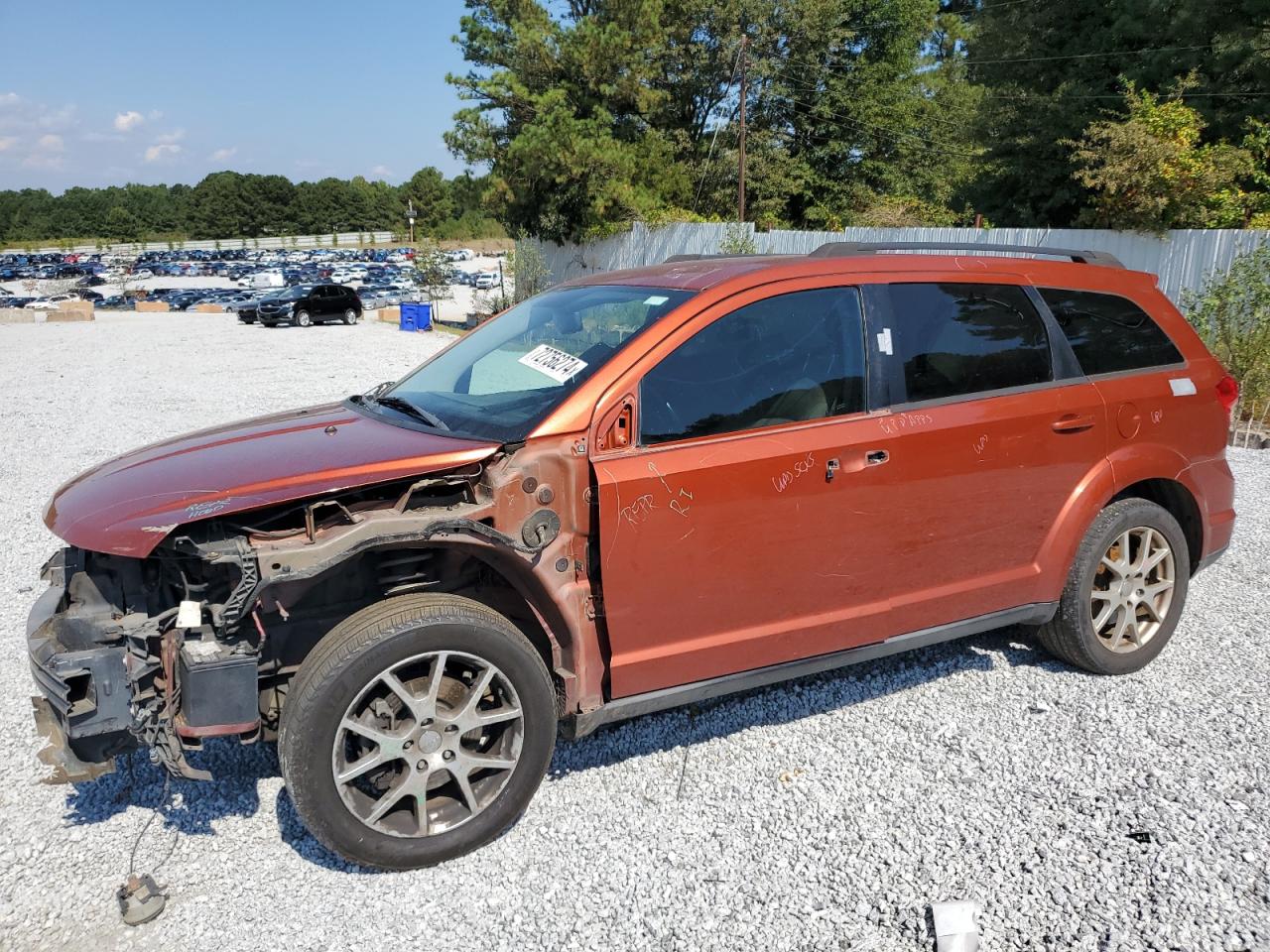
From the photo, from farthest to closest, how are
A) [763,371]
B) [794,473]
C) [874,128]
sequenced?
1. [874,128]
2. [763,371]
3. [794,473]

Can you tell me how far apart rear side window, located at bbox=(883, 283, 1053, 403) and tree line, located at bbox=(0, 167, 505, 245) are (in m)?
122

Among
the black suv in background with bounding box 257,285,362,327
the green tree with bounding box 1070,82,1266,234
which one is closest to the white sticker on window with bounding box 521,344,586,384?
the green tree with bounding box 1070,82,1266,234

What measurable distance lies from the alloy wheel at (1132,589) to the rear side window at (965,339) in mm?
935

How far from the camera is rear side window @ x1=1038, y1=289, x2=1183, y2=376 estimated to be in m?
3.95

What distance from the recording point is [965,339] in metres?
3.67

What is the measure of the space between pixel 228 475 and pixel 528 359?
A: 116 centimetres

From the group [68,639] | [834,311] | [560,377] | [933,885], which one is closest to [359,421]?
[560,377]

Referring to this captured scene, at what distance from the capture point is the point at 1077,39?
24266 mm

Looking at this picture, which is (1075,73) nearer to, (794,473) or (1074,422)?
(1074,422)

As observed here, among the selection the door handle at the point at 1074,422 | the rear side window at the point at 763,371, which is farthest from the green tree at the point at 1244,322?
the rear side window at the point at 763,371

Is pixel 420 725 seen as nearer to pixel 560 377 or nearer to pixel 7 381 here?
pixel 560 377

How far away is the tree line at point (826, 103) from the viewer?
21.2 metres

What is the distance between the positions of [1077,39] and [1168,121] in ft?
35.7

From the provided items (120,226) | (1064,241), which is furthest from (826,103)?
(120,226)
